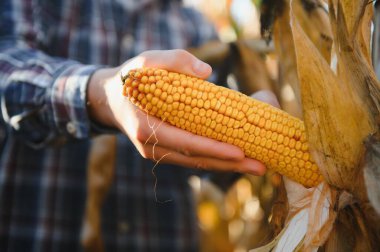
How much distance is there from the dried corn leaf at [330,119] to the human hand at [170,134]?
0.34 feet

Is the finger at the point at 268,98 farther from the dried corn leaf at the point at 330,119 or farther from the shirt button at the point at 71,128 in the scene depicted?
the shirt button at the point at 71,128

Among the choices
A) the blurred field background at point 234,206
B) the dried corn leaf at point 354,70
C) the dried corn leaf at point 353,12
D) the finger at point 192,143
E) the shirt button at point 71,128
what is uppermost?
the dried corn leaf at point 353,12

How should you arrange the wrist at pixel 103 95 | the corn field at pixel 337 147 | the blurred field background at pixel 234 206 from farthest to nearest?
the blurred field background at pixel 234 206
the wrist at pixel 103 95
the corn field at pixel 337 147

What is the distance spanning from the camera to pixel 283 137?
2.19ft

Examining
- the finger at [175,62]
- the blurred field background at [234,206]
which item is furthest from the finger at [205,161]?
the blurred field background at [234,206]

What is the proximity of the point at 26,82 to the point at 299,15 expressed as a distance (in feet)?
1.88

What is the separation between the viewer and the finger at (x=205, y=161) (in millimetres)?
679

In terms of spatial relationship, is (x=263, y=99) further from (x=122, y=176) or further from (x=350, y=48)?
(x=122, y=176)

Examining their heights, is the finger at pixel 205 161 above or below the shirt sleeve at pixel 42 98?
above

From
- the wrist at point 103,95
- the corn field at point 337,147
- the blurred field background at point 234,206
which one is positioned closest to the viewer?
the corn field at point 337,147

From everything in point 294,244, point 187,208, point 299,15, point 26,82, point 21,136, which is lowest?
point 187,208

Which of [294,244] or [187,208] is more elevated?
[294,244]

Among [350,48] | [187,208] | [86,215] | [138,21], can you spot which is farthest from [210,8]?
[350,48]

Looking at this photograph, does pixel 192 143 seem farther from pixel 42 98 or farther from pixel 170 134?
pixel 42 98
